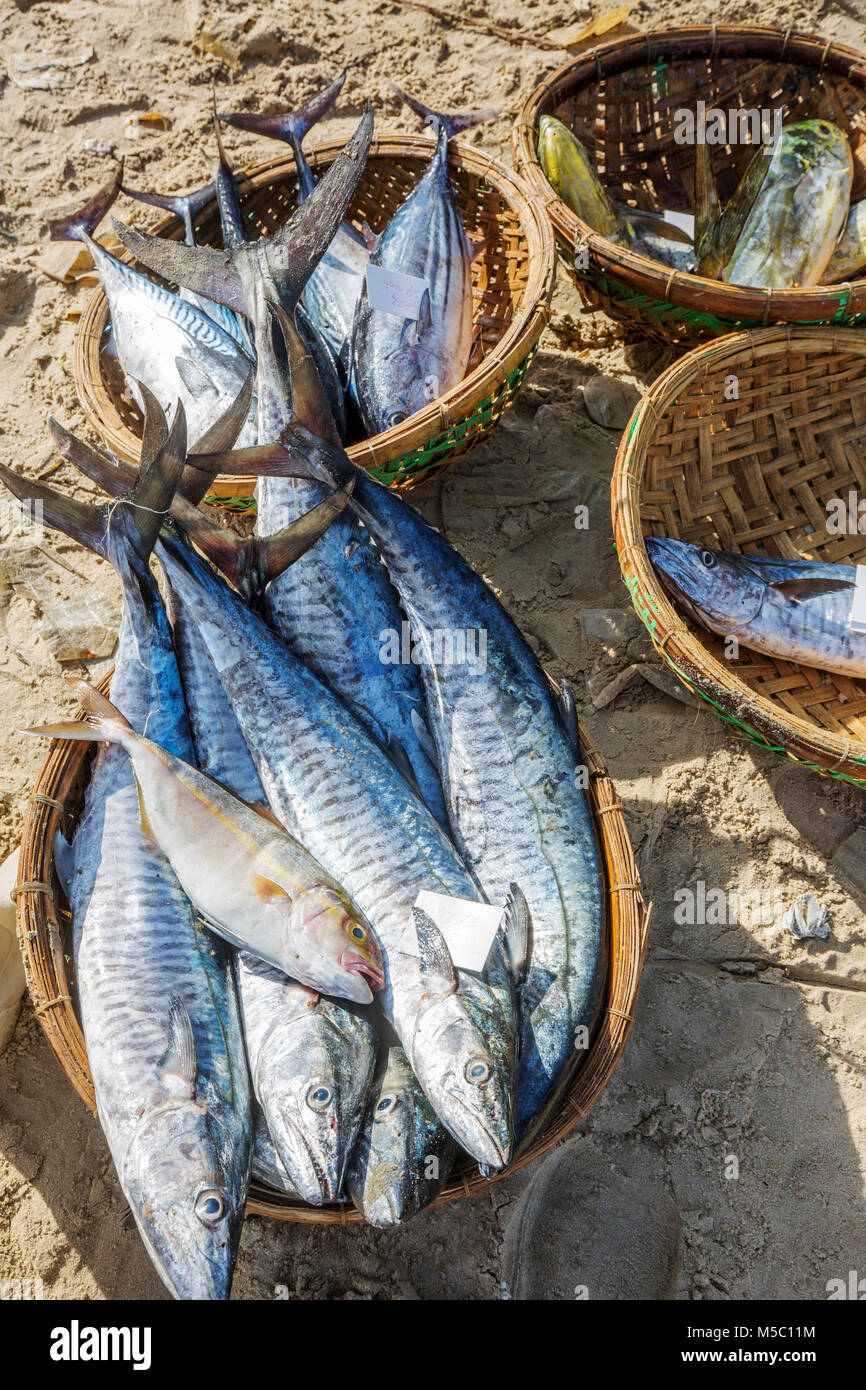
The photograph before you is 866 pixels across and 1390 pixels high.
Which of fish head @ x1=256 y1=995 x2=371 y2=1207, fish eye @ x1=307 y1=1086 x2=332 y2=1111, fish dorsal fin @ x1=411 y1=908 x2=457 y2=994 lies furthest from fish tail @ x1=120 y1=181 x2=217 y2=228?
fish eye @ x1=307 y1=1086 x2=332 y2=1111

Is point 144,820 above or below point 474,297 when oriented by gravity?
below

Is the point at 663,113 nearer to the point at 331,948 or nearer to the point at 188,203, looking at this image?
the point at 188,203

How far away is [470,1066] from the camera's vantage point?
5.90 feet

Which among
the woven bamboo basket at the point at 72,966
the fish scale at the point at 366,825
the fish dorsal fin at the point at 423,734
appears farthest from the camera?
the fish dorsal fin at the point at 423,734

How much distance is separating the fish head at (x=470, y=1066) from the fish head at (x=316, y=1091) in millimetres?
135

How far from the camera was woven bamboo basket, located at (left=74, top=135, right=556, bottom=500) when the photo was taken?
2652mm

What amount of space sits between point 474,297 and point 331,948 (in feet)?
8.35

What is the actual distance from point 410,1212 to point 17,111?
17.2ft

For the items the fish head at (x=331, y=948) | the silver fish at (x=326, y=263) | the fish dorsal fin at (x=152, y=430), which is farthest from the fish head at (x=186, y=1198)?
the silver fish at (x=326, y=263)

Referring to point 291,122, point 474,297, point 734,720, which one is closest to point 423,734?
point 734,720

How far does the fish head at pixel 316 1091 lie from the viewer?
5.83ft

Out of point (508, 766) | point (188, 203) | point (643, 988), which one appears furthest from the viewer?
point (188, 203)

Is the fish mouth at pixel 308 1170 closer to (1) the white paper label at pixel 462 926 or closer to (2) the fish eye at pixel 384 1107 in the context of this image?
(2) the fish eye at pixel 384 1107

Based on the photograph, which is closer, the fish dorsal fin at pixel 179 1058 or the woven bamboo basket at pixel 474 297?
the fish dorsal fin at pixel 179 1058
